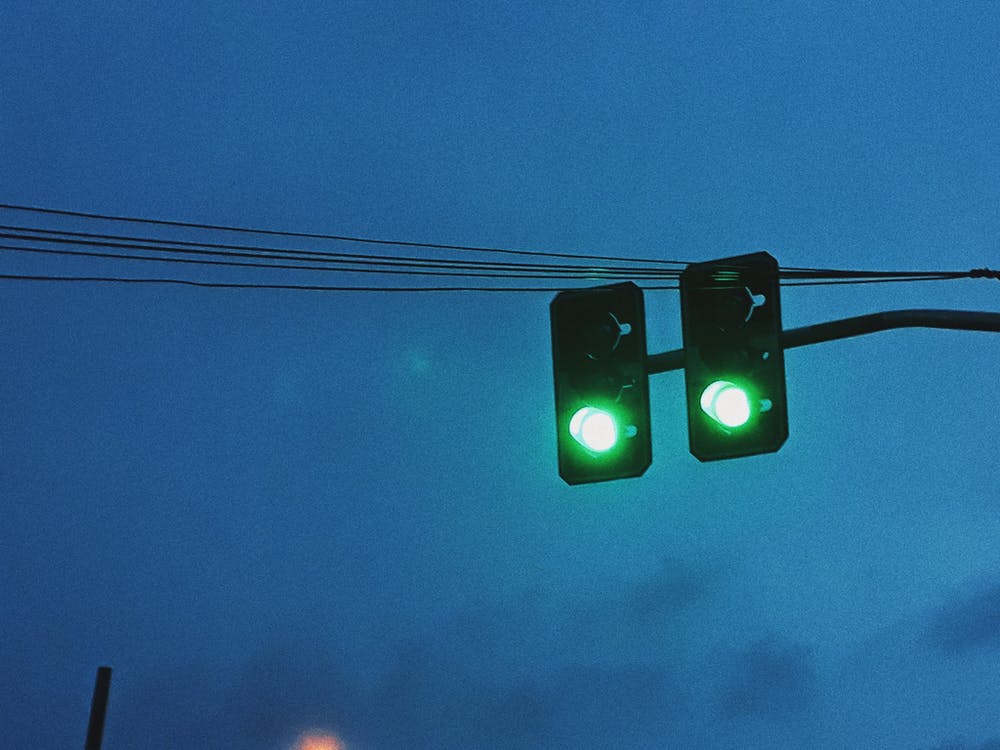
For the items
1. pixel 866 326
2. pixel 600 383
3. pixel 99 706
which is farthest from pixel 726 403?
pixel 99 706

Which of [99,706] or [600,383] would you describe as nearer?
[600,383]

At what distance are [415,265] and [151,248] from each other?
2.05 meters

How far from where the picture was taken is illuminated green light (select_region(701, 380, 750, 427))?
6.48m

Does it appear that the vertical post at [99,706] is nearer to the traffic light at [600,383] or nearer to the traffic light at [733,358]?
the traffic light at [600,383]

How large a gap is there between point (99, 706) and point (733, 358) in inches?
371

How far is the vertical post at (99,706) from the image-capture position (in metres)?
13.5

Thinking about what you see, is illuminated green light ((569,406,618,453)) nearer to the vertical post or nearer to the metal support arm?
the metal support arm

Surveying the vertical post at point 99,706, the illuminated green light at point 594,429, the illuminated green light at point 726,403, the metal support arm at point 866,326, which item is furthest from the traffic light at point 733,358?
the vertical post at point 99,706

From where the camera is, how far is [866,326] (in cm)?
686

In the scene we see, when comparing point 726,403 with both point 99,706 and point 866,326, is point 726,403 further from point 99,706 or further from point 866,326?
point 99,706

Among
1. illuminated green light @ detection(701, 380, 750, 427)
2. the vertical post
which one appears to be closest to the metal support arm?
illuminated green light @ detection(701, 380, 750, 427)

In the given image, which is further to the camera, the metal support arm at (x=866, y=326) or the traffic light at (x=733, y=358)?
the metal support arm at (x=866, y=326)

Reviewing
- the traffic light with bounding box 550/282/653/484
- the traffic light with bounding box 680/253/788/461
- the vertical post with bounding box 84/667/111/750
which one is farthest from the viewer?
the vertical post with bounding box 84/667/111/750

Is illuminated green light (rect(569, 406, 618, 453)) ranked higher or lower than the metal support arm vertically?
lower
